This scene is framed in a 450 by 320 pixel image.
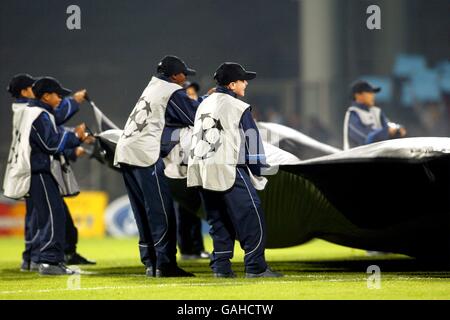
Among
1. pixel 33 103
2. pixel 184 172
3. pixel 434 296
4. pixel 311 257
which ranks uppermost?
pixel 33 103

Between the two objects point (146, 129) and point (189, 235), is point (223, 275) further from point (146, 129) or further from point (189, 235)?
point (189, 235)

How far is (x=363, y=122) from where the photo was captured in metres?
12.4

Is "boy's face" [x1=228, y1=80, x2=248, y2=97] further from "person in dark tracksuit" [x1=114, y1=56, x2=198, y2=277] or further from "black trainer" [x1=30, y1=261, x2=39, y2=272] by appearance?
"black trainer" [x1=30, y1=261, x2=39, y2=272]

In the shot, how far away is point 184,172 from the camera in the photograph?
867 centimetres

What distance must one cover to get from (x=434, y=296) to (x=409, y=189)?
193 cm

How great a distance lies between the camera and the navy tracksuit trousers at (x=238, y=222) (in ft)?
25.9

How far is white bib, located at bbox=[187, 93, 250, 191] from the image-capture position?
7914 millimetres

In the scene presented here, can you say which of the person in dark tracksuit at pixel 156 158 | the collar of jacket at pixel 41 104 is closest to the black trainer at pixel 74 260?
the collar of jacket at pixel 41 104

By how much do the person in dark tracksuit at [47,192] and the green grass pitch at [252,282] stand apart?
0.25 m

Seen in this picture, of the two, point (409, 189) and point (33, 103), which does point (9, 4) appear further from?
point (409, 189)

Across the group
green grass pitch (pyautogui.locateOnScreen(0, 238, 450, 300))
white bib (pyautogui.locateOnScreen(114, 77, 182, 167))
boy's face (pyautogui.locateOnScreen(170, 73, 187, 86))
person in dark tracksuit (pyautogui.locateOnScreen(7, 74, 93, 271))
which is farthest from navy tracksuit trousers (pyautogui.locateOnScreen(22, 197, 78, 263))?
boy's face (pyautogui.locateOnScreen(170, 73, 187, 86))

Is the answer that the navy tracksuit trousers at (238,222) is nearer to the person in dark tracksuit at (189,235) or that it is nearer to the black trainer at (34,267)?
the black trainer at (34,267)

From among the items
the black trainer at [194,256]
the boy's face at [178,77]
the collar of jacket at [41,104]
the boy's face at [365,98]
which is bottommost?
the black trainer at [194,256]
